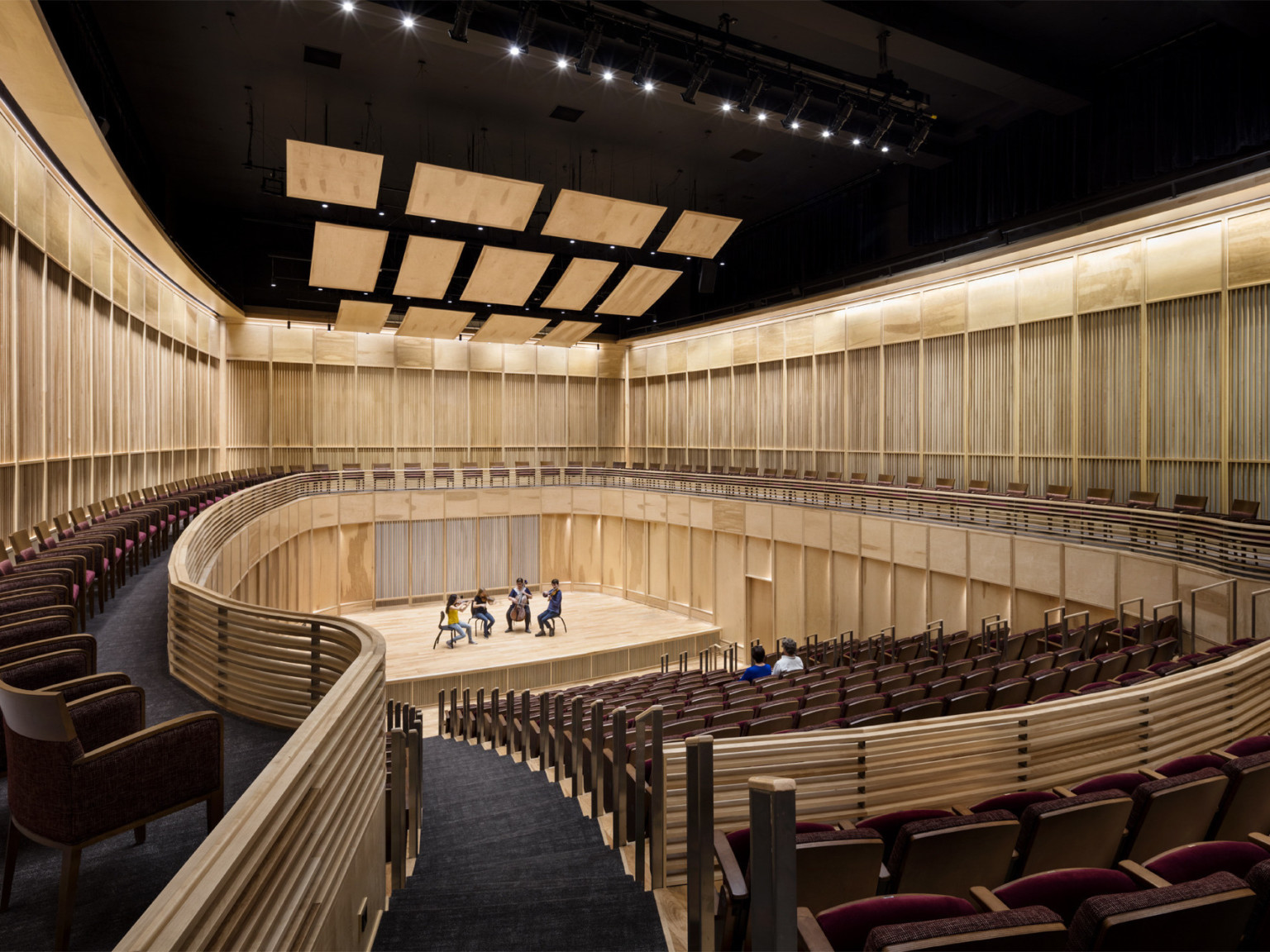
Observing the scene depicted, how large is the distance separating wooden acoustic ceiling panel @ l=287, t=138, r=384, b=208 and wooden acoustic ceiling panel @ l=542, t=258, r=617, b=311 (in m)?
4.62

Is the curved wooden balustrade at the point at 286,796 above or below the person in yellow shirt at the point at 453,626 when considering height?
above

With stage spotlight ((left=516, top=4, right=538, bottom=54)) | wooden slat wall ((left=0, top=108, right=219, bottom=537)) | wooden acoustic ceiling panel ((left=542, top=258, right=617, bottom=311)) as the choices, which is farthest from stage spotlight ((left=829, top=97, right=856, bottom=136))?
wooden slat wall ((left=0, top=108, right=219, bottom=537))

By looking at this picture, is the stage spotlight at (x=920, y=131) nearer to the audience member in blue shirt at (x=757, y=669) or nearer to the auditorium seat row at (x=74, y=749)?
the audience member in blue shirt at (x=757, y=669)

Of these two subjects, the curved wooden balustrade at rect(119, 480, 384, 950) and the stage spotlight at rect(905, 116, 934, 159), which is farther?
the stage spotlight at rect(905, 116, 934, 159)

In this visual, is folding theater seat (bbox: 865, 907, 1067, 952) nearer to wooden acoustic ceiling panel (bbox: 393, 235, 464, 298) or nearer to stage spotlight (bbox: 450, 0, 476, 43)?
stage spotlight (bbox: 450, 0, 476, 43)

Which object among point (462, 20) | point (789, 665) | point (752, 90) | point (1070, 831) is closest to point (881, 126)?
point (752, 90)

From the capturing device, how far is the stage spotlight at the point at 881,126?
9695mm

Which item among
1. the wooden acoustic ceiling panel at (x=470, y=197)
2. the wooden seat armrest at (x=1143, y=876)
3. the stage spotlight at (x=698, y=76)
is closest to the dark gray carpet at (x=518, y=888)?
the wooden seat armrest at (x=1143, y=876)

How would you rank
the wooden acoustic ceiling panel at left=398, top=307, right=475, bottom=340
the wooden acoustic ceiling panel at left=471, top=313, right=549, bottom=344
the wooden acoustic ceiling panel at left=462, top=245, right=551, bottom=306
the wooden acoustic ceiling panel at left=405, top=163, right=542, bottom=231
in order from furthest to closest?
the wooden acoustic ceiling panel at left=471, top=313, right=549, bottom=344, the wooden acoustic ceiling panel at left=398, top=307, right=475, bottom=340, the wooden acoustic ceiling panel at left=462, top=245, right=551, bottom=306, the wooden acoustic ceiling panel at left=405, top=163, right=542, bottom=231

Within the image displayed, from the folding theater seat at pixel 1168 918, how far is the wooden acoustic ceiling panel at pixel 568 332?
16041 millimetres

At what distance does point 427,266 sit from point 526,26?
661 centimetres

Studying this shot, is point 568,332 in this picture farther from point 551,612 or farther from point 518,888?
point 518,888

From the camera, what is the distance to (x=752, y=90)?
9.00 m

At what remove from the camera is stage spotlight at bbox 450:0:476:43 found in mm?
7164
